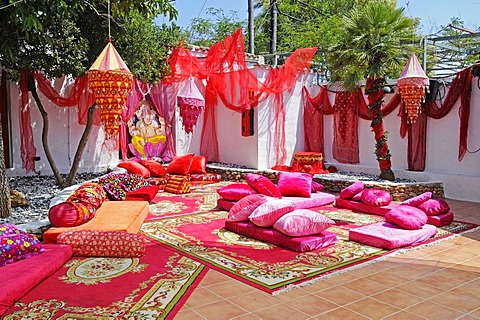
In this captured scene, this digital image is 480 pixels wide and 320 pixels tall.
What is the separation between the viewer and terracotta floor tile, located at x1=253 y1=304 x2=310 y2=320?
312 cm

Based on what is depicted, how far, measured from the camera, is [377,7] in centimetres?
787

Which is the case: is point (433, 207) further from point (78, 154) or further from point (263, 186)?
point (78, 154)

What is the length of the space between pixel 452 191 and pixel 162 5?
590 cm

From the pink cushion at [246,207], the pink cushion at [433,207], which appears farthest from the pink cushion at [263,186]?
the pink cushion at [433,207]

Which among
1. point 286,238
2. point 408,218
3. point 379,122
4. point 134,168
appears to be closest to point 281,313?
point 286,238

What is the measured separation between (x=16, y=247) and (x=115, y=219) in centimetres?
136

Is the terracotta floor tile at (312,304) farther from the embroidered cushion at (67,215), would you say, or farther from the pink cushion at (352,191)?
the pink cushion at (352,191)

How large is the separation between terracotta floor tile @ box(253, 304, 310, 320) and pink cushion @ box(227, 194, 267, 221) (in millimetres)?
2080

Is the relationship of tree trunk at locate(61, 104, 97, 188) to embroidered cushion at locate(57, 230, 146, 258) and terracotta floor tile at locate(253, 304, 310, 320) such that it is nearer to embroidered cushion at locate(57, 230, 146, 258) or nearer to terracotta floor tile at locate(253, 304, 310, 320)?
embroidered cushion at locate(57, 230, 146, 258)

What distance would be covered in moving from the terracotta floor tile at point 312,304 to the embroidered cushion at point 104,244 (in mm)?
1790

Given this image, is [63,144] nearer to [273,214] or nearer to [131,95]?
[131,95]

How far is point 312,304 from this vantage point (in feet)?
10.9

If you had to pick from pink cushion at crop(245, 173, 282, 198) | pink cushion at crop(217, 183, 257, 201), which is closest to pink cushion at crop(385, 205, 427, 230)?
pink cushion at crop(245, 173, 282, 198)

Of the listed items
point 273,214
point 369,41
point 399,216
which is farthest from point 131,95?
point 399,216
